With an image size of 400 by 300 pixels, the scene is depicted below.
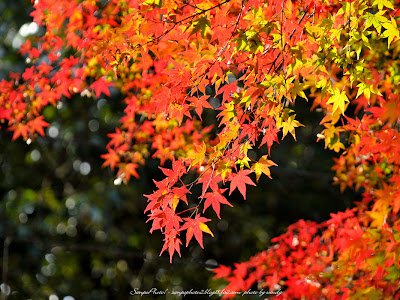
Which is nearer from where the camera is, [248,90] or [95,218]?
[248,90]

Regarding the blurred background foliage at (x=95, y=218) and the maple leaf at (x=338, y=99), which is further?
the blurred background foliage at (x=95, y=218)

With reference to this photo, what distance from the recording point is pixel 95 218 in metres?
6.18

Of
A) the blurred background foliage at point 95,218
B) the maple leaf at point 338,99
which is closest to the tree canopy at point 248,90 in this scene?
the maple leaf at point 338,99

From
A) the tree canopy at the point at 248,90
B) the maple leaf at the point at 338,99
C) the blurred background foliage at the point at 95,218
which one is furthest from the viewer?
the blurred background foliage at the point at 95,218

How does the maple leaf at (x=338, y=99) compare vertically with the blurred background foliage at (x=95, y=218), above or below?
above

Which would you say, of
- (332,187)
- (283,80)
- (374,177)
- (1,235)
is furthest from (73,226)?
(283,80)

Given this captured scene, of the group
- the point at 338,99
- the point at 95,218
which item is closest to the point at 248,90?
the point at 338,99

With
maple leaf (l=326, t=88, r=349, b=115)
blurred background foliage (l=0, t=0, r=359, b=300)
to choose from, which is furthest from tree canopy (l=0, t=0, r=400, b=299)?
blurred background foliage (l=0, t=0, r=359, b=300)

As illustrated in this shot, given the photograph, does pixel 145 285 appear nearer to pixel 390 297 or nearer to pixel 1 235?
pixel 1 235

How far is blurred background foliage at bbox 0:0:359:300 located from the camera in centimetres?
632

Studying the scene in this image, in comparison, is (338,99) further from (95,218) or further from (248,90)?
(95,218)

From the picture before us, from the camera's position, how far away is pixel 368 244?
2.92 metres

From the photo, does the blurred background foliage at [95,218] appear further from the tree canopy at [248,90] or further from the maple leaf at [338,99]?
the maple leaf at [338,99]

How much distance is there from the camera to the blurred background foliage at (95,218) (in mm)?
6316
